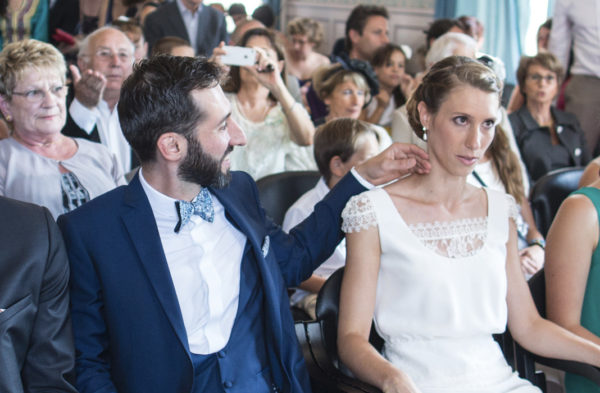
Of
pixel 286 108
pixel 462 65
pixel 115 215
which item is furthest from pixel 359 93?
pixel 115 215

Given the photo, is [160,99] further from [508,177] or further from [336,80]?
[336,80]

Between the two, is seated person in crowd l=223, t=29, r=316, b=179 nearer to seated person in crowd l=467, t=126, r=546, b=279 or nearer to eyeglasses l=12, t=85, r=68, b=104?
seated person in crowd l=467, t=126, r=546, b=279

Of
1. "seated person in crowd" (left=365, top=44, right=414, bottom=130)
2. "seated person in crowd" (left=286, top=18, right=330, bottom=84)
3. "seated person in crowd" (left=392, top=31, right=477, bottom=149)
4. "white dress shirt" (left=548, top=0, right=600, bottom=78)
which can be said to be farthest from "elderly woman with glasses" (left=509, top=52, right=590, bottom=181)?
"seated person in crowd" (left=286, top=18, right=330, bottom=84)

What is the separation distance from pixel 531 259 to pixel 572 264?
0.79 metres

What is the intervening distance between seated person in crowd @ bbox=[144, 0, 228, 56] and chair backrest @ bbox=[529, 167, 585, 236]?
2847 millimetres

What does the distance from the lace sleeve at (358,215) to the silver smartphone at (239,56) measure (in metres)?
1.42

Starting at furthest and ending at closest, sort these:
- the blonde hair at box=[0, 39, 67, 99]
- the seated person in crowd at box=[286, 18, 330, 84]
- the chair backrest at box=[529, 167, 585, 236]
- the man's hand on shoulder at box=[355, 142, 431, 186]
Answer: the seated person in crowd at box=[286, 18, 330, 84]
the chair backrest at box=[529, 167, 585, 236]
the blonde hair at box=[0, 39, 67, 99]
the man's hand on shoulder at box=[355, 142, 431, 186]

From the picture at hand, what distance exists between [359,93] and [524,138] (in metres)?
1.10

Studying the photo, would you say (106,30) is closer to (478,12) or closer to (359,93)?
(359,93)

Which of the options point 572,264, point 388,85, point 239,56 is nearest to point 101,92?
point 239,56

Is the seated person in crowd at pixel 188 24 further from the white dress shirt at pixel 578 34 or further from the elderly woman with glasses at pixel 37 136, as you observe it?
the elderly woman with glasses at pixel 37 136

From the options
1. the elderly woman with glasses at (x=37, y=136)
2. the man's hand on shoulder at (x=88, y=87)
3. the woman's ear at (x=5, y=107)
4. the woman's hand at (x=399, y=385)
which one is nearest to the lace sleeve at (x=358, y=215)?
the woman's hand at (x=399, y=385)

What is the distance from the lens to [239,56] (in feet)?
9.71

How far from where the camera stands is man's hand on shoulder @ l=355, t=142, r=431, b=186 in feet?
5.82
